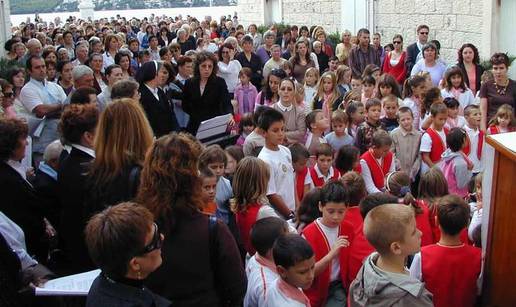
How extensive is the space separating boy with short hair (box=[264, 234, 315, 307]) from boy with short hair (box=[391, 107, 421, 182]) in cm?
376

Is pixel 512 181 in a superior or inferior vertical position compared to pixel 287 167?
superior

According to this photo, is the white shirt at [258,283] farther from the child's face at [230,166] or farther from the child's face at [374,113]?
the child's face at [374,113]

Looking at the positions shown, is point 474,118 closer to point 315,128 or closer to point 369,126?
point 369,126

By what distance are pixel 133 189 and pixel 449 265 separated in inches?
72.1

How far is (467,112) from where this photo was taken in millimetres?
7406

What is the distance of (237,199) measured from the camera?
473cm

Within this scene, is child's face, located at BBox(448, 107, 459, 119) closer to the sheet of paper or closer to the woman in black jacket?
the woman in black jacket

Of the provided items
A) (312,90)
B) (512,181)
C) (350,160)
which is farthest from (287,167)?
(312,90)

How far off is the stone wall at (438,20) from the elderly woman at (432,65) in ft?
9.90

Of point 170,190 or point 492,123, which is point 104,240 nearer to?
point 170,190

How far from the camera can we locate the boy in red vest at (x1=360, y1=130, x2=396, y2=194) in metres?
6.30

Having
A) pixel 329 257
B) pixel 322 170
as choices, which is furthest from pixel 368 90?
pixel 329 257

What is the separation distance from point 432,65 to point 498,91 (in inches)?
76.6

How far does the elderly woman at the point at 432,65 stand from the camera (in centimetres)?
991
